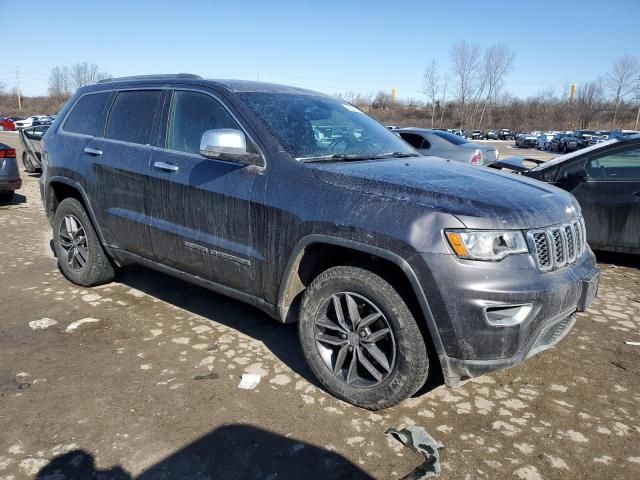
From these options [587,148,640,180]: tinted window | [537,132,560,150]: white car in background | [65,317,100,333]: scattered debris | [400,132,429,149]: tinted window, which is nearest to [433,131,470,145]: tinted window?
[400,132,429,149]: tinted window

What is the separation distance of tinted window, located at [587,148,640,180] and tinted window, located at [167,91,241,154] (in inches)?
177

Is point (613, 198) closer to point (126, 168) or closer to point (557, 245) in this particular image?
point (557, 245)

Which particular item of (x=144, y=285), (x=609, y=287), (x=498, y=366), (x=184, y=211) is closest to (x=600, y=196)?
(x=609, y=287)

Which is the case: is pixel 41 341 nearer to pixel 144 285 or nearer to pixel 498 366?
pixel 144 285

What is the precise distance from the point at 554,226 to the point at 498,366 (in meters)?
A: 0.85

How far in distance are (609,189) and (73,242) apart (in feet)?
18.8

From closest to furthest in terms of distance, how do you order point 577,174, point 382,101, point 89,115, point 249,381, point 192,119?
point 249,381 < point 192,119 < point 89,115 < point 577,174 < point 382,101

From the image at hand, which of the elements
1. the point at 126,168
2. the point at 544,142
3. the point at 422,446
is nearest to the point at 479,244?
the point at 422,446

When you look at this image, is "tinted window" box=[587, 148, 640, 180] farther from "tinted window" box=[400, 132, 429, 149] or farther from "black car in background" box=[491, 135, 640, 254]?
"tinted window" box=[400, 132, 429, 149]

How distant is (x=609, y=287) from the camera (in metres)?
5.22

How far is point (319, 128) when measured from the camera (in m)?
3.56

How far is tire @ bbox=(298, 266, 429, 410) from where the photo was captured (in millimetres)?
2646

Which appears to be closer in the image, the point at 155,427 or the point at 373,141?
the point at 155,427

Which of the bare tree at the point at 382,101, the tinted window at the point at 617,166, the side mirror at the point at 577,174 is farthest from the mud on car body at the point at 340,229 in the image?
the bare tree at the point at 382,101
